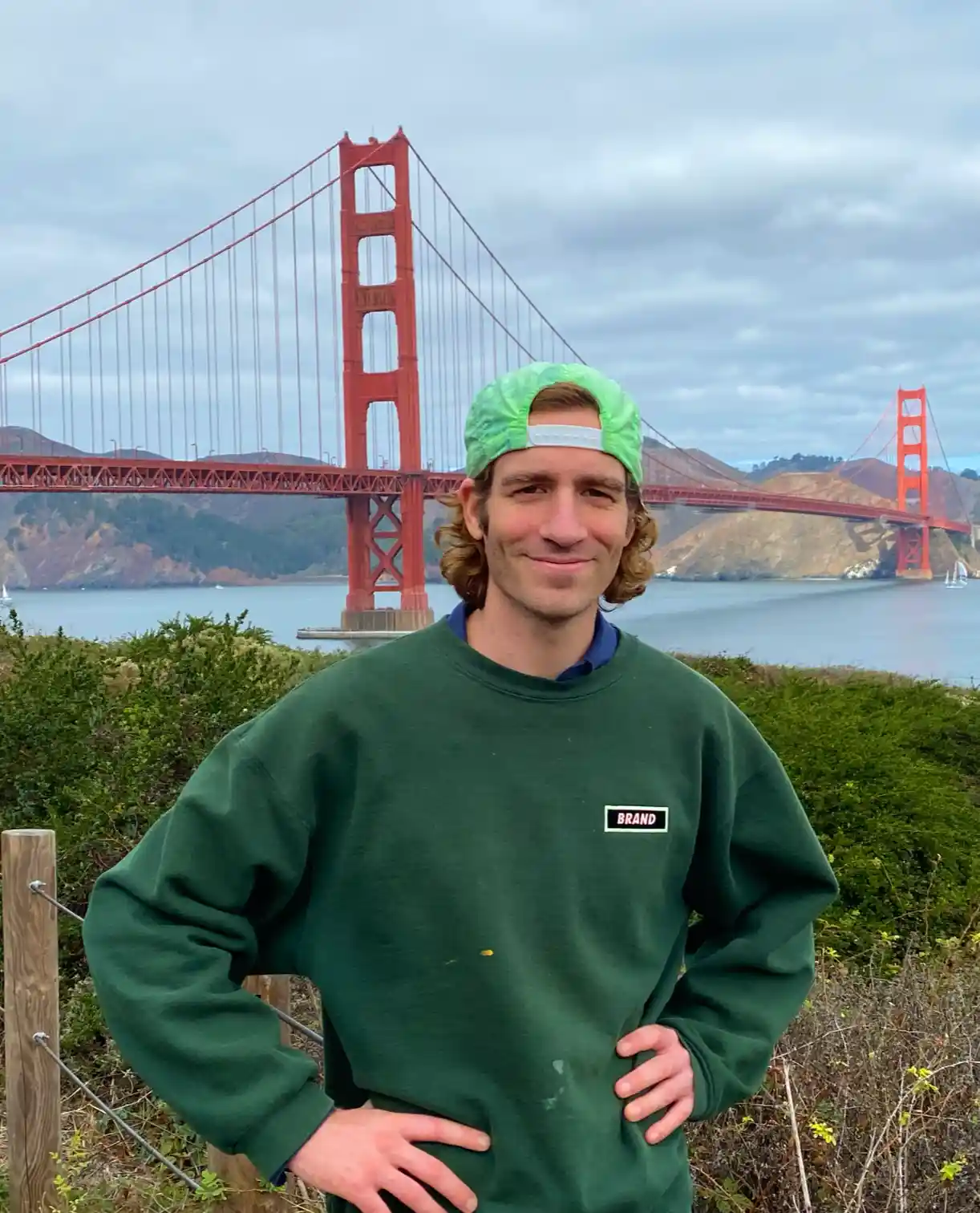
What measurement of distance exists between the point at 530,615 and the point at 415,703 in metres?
0.16

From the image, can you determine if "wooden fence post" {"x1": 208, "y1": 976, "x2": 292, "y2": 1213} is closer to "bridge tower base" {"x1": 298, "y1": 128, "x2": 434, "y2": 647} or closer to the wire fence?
the wire fence

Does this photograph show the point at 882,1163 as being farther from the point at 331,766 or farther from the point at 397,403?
the point at 397,403

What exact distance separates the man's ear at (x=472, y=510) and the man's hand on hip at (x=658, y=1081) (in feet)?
1.79

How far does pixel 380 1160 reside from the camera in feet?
3.88

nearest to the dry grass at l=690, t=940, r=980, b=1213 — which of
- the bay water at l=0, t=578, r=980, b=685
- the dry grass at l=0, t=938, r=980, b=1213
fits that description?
the dry grass at l=0, t=938, r=980, b=1213

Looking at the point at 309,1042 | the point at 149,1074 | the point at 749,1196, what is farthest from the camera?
the point at 309,1042

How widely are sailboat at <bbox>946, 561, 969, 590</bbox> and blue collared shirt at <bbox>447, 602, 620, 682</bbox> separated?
5551 cm

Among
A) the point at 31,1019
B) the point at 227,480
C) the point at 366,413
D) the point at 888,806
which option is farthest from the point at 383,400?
the point at 31,1019

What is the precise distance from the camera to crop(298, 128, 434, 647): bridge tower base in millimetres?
28766

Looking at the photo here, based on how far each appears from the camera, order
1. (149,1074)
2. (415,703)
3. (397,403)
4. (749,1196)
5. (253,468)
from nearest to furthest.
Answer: (149,1074) → (415,703) → (749,1196) → (253,468) → (397,403)

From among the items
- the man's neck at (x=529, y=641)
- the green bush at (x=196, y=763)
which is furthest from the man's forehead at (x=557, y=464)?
the green bush at (x=196, y=763)

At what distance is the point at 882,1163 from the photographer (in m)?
2.34

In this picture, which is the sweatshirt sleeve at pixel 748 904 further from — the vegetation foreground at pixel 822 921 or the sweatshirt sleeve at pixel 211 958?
the vegetation foreground at pixel 822 921


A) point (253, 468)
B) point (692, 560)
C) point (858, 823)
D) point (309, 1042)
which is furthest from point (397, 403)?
point (692, 560)
